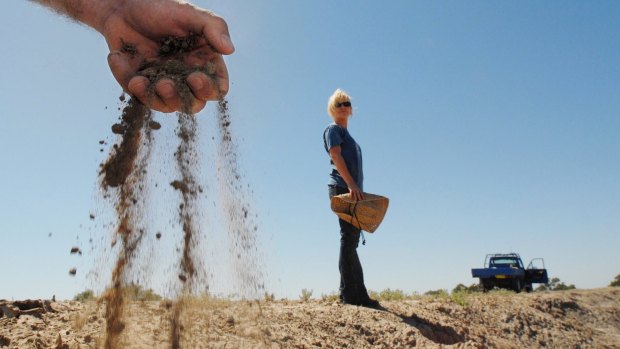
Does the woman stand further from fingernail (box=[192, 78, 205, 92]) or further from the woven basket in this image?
fingernail (box=[192, 78, 205, 92])

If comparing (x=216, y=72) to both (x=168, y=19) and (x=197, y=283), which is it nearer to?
(x=168, y=19)

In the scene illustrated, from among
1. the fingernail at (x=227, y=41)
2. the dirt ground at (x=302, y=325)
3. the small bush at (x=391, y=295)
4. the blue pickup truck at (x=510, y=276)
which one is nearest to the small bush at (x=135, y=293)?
the dirt ground at (x=302, y=325)

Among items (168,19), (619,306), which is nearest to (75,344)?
(168,19)

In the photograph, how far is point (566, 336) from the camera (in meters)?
6.16

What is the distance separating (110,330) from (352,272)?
2347 mm

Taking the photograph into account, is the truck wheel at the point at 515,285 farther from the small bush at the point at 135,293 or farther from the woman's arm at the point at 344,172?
the small bush at the point at 135,293

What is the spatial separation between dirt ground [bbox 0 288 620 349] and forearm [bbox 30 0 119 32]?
2105mm

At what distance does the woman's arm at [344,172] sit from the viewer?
14.4 feet

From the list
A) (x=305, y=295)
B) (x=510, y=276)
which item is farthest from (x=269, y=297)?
(x=510, y=276)

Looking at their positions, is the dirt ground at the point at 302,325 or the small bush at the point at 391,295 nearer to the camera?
the dirt ground at the point at 302,325

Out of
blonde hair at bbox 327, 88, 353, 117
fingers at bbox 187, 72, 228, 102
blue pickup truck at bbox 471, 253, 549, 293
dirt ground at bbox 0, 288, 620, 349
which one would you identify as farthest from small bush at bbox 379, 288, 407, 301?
blue pickup truck at bbox 471, 253, 549, 293

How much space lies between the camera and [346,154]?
471cm

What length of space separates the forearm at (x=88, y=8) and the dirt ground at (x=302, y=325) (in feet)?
6.91

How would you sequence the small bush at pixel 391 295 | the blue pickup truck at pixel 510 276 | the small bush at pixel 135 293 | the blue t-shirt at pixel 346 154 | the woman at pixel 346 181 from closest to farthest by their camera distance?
the small bush at pixel 135 293 → the woman at pixel 346 181 → the blue t-shirt at pixel 346 154 → the small bush at pixel 391 295 → the blue pickup truck at pixel 510 276
